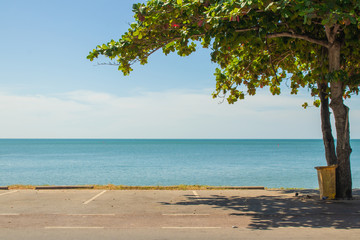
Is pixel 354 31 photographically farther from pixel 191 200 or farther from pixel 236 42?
pixel 191 200

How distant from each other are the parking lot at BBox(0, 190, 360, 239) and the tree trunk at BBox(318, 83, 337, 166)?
1513mm

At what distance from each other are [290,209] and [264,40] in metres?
5.55

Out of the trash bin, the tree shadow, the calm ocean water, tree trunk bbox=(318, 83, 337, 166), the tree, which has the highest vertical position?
the tree

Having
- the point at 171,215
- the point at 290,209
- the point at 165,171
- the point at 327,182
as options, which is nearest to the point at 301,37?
the point at 327,182

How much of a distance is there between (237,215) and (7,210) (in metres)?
6.53

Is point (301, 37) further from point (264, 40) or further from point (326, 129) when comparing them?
point (326, 129)

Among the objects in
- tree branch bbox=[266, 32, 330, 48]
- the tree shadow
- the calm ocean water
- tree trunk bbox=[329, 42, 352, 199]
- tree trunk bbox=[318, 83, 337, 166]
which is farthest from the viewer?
the calm ocean water

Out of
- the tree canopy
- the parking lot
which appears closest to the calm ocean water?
the tree canopy

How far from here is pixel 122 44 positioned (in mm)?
12172

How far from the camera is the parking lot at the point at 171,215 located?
795cm

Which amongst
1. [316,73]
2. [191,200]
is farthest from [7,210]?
[316,73]

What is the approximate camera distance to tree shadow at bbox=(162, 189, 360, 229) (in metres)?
8.95

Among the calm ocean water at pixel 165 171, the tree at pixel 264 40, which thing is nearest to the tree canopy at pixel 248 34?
the tree at pixel 264 40

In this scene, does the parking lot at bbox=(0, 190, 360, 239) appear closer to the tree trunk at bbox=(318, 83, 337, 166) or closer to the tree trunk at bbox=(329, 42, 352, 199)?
the tree trunk at bbox=(329, 42, 352, 199)
